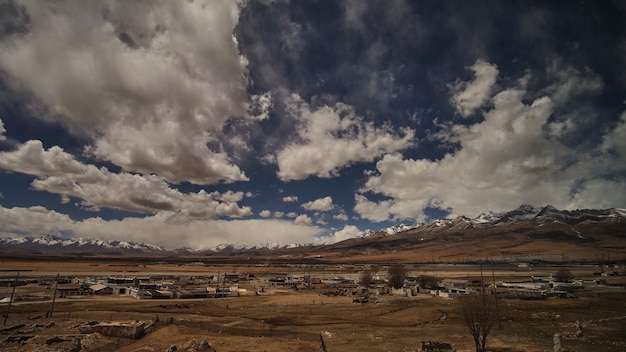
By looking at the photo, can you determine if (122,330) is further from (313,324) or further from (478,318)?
(478,318)

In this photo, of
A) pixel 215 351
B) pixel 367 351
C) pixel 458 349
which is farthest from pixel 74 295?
pixel 458 349

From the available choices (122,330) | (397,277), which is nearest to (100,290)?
(122,330)

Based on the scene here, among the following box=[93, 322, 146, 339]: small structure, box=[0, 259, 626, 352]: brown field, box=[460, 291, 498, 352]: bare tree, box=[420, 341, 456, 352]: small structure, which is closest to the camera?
box=[420, 341, 456, 352]: small structure

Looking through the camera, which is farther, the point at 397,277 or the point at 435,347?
the point at 397,277

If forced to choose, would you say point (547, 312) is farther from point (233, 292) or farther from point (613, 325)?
point (233, 292)

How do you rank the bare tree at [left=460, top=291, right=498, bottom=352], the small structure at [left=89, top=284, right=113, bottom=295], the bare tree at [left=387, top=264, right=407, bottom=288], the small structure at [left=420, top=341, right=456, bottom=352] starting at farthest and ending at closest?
the bare tree at [left=387, top=264, right=407, bottom=288]
the small structure at [left=89, top=284, right=113, bottom=295]
the bare tree at [left=460, top=291, right=498, bottom=352]
the small structure at [left=420, top=341, right=456, bottom=352]

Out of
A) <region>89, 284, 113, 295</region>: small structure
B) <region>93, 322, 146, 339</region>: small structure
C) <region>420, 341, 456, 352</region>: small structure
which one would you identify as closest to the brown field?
<region>93, 322, 146, 339</region>: small structure

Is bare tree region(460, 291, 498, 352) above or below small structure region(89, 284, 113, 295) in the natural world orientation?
above

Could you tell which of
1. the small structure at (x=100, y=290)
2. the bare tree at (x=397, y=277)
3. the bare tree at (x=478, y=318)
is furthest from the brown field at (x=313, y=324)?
the bare tree at (x=397, y=277)

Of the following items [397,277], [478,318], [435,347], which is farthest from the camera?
[397,277]

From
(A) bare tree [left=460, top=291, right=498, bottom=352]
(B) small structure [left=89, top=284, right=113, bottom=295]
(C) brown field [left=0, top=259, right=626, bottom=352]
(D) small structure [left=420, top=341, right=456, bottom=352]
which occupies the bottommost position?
(B) small structure [left=89, top=284, right=113, bottom=295]

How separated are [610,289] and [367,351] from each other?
4537 inches

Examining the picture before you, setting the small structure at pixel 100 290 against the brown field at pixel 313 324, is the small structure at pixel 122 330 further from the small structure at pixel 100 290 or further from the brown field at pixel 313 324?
the small structure at pixel 100 290

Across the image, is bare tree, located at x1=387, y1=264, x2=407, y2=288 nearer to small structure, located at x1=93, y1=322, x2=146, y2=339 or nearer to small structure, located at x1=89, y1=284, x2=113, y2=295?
small structure, located at x1=93, y1=322, x2=146, y2=339
